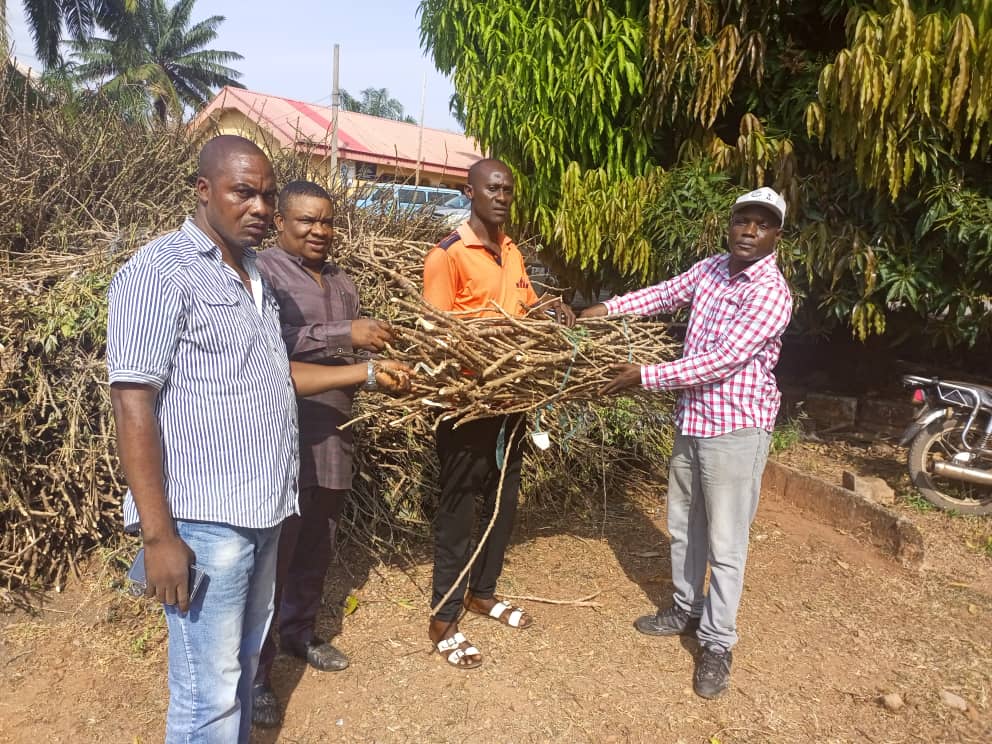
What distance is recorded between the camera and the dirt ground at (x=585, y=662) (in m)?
2.52

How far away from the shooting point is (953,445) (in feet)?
14.9

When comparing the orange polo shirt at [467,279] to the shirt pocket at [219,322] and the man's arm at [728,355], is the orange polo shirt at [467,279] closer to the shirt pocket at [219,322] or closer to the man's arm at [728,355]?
the man's arm at [728,355]

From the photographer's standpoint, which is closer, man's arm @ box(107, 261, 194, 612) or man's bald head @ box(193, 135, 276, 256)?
man's arm @ box(107, 261, 194, 612)

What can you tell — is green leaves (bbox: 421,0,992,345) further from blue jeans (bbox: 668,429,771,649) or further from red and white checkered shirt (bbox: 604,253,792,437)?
blue jeans (bbox: 668,429,771,649)

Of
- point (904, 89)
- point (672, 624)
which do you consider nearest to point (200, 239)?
point (672, 624)

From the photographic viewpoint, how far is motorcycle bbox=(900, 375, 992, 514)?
4.39 meters

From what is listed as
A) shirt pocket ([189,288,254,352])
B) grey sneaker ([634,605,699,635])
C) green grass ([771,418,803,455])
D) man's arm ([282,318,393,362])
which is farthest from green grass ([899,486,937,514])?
shirt pocket ([189,288,254,352])

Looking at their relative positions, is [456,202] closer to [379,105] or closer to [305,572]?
[305,572]

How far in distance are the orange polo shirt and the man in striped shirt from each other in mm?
844

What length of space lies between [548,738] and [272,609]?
3.75 ft

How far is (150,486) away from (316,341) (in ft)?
2.98

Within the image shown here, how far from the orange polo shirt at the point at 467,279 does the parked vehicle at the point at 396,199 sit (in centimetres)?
187

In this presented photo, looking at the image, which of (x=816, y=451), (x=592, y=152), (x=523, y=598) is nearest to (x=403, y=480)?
(x=523, y=598)

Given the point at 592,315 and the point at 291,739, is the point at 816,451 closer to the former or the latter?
the point at 592,315
